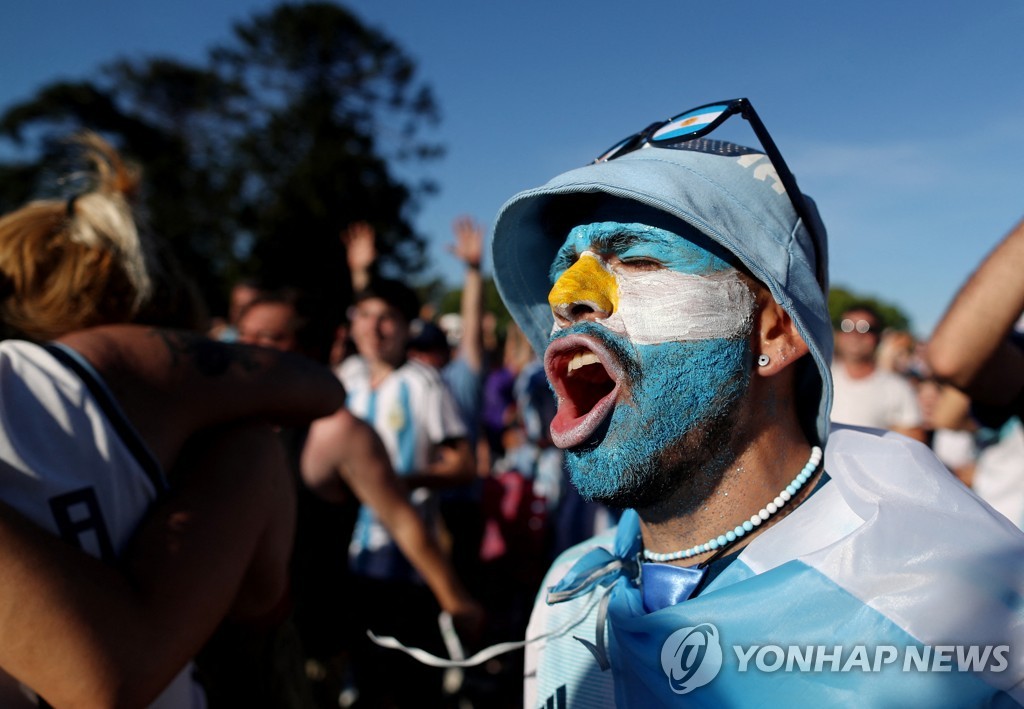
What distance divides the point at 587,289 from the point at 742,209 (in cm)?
32

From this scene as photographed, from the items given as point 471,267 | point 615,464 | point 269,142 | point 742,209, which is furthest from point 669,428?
point 269,142

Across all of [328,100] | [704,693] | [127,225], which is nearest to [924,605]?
[704,693]

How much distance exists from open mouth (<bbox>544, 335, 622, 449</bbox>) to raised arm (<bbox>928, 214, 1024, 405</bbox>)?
938 millimetres

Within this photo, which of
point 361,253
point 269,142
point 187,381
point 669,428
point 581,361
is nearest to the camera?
point 669,428

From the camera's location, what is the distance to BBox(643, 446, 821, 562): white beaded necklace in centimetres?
146

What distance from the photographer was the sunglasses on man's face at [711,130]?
1532mm

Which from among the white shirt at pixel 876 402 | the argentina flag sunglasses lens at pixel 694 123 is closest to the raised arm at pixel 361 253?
the white shirt at pixel 876 402

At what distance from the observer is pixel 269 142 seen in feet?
131

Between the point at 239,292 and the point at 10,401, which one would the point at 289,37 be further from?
the point at 10,401

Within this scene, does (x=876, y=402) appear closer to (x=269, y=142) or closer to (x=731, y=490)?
(x=731, y=490)

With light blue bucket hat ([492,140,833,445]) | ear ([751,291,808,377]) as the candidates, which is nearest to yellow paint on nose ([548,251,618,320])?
light blue bucket hat ([492,140,833,445])

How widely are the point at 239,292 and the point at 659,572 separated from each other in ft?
15.5

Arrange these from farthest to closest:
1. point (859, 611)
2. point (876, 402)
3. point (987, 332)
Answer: point (876, 402) → point (987, 332) → point (859, 611)

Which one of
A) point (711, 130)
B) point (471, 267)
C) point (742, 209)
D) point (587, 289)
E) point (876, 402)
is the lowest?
point (876, 402)
